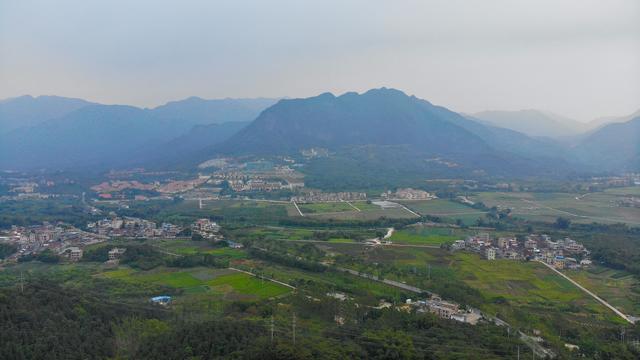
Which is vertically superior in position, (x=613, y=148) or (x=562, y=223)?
(x=613, y=148)

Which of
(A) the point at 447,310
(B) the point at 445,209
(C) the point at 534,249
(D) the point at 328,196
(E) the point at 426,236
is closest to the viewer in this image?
(A) the point at 447,310

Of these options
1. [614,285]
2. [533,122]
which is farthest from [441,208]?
[533,122]

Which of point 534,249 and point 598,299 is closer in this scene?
point 598,299

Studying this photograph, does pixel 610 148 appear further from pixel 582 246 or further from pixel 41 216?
pixel 41 216

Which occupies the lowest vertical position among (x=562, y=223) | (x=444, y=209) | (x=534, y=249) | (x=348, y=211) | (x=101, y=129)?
(x=534, y=249)

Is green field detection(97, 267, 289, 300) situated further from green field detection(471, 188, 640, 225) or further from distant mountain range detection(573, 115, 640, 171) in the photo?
distant mountain range detection(573, 115, 640, 171)

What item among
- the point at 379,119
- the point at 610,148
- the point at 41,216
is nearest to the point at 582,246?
the point at 41,216

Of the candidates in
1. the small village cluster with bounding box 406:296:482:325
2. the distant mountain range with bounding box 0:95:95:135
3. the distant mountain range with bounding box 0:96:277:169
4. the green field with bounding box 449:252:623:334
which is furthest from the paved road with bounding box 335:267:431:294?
the distant mountain range with bounding box 0:95:95:135

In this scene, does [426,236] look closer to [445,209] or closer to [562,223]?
[562,223]
